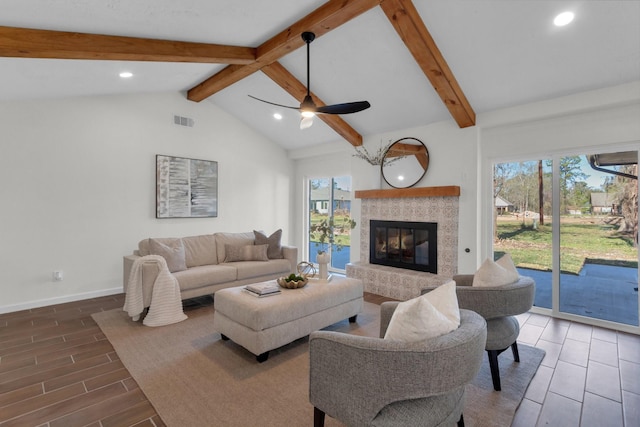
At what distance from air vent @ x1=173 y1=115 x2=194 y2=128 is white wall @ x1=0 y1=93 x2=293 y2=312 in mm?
71

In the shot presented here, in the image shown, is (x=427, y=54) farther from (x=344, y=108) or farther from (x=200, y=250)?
(x=200, y=250)

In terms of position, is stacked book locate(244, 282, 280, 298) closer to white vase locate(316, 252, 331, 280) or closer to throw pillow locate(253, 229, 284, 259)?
white vase locate(316, 252, 331, 280)

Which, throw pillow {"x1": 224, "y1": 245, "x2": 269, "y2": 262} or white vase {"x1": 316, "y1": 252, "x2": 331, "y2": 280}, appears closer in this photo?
white vase {"x1": 316, "y1": 252, "x2": 331, "y2": 280}

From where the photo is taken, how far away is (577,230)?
373 cm

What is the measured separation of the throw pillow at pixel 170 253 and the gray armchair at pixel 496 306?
331 cm

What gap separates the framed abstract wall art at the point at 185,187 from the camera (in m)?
5.04

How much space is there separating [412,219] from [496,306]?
2522 millimetres

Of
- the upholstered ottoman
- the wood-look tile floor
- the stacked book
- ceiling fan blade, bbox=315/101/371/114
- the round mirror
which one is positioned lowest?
the wood-look tile floor

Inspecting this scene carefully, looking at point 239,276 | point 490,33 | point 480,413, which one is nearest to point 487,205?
point 490,33

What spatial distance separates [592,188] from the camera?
3645 mm

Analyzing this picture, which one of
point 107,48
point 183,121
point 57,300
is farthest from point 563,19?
point 57,300

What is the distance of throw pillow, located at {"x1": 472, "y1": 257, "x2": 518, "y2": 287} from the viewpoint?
2434 mm

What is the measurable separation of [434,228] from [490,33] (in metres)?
2.47

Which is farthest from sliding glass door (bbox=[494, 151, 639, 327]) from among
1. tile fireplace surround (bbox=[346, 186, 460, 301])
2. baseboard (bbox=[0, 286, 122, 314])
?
baseboard (bbox=[0, 286, 122, 314])
